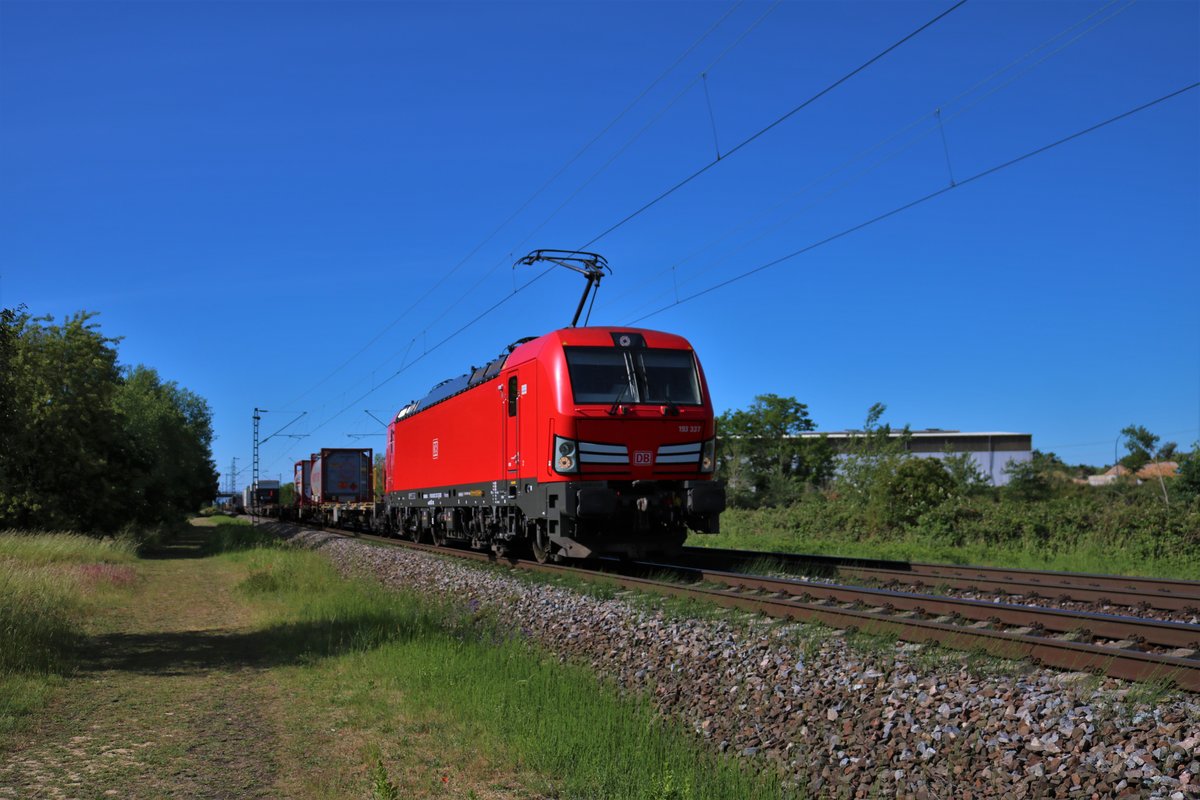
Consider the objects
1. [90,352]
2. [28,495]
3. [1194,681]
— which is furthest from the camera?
[90,352]

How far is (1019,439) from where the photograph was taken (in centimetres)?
8756

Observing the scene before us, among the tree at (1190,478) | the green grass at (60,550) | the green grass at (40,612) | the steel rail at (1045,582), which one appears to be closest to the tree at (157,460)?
the green grass at (60,550)

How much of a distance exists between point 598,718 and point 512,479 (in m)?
9.20

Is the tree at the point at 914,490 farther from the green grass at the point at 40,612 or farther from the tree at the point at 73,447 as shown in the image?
the tree at the point at 73,447

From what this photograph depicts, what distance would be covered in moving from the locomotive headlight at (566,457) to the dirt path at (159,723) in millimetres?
4832

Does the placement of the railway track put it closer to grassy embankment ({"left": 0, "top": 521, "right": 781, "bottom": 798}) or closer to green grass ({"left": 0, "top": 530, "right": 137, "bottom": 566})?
grassy embankment ({"left": 0, "top": 521, "right": 781, "bottom": 798})

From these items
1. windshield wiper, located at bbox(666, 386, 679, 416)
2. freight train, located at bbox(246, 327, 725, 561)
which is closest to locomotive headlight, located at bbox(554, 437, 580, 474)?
freight train, located at bbox(246, 327, 725, 561)

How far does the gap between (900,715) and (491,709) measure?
3.33 metres

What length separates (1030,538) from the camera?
19.0 m

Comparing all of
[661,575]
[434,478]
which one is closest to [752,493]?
[434,478]

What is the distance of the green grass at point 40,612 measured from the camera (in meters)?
8.77

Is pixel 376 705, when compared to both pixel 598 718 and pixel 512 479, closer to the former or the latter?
pixel 598 718

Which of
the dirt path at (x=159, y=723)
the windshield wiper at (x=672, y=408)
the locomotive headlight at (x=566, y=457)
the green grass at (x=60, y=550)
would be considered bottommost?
the dirt path at (x=159, y=723)

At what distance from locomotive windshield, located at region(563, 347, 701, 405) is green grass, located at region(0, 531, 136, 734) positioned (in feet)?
24.6
